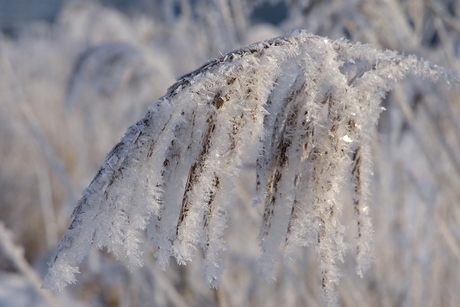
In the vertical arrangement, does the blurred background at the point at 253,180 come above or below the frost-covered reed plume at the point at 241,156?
above

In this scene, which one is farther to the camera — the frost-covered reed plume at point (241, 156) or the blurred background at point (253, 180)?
the blurred background at point (253, 180)

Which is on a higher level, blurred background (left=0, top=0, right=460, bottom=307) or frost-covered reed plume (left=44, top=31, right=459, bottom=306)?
blurred background (left=0, top=0, right=460, bottom=307)

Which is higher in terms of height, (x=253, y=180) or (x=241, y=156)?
(x=253, y=180)

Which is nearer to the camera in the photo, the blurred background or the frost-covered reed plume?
the frost-covered reed plume

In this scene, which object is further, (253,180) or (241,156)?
(253,180)
